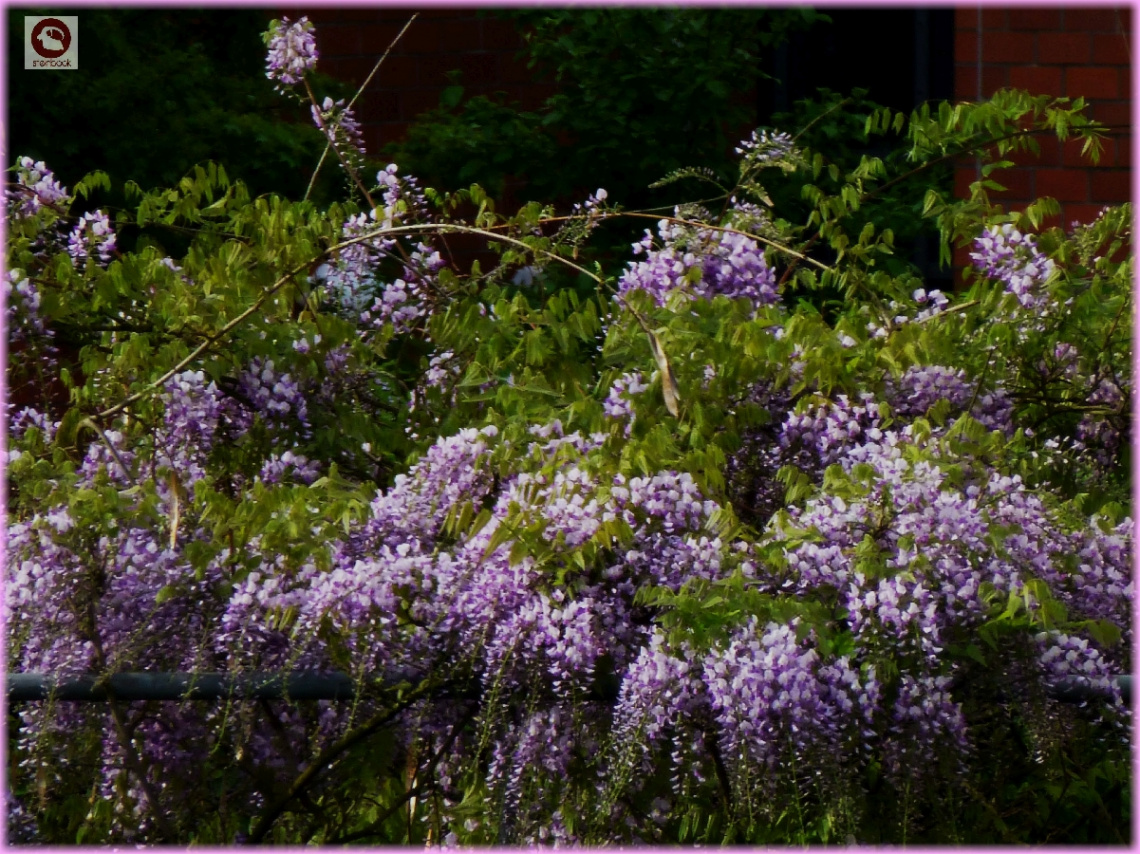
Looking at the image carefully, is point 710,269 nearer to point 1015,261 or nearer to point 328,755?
point 1015,261

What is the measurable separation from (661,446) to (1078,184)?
376 cm

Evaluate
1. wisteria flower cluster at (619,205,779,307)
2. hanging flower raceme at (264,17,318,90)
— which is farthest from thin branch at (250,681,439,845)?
hanging flower raceme at (264,17,318,90)

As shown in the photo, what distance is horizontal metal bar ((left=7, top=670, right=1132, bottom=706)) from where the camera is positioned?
68.9 inches

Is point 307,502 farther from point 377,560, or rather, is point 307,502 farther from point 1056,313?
point 1056,313

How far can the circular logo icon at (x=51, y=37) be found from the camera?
15.2ft

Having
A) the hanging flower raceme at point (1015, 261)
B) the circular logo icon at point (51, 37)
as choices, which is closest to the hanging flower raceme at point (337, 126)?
the hanging flower raceme at point (1015, 261)

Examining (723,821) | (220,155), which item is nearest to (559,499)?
(723,821)

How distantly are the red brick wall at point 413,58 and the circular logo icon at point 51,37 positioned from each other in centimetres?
111

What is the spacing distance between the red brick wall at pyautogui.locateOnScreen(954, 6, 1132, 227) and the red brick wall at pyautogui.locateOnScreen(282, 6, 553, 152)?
67.1 inches

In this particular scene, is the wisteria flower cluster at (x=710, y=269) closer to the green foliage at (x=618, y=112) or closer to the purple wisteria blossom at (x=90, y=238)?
the purple wisteria blossom at (x=90, y=238)

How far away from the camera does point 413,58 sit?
18.6ft

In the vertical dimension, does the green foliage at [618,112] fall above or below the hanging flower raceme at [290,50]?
above

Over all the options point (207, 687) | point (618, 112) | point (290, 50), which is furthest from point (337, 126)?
point (618, 112)

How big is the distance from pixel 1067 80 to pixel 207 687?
4.34 metres
